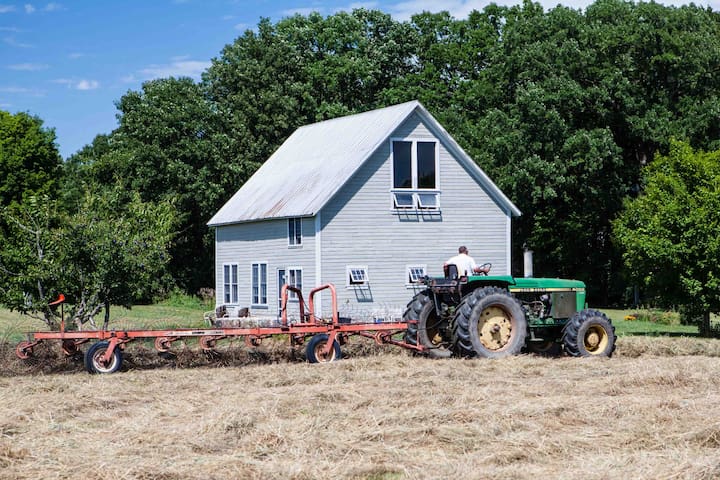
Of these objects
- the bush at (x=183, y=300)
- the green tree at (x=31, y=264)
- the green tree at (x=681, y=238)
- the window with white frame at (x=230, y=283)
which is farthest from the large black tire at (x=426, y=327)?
the bush at (x=183, y=300)

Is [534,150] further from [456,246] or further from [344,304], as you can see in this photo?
[344,304]

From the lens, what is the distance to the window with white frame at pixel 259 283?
115ft

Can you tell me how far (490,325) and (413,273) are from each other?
14256mm

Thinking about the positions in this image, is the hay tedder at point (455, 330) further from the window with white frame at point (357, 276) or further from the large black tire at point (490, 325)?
the window with white frame at point (357, 276)

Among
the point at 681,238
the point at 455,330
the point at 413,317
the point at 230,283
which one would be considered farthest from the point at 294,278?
the point at 455,330

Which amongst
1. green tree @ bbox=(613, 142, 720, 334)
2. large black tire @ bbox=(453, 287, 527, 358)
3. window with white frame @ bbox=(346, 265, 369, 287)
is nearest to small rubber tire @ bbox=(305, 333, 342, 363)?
large black tire @ bbox=(453, 287, 527, 358)

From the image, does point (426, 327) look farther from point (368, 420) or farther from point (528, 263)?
point (368, 420)

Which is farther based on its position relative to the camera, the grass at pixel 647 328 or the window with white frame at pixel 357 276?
the window with white frame at pixel 357 276

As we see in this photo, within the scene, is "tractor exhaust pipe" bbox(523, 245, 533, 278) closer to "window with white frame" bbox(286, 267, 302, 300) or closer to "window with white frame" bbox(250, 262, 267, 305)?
"window with white frame" bbox(286, 267, 302, 300)

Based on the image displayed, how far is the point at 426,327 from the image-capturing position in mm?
19703

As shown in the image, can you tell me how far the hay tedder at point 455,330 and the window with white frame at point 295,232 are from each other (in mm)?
12270

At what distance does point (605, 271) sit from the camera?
4906 centimetres

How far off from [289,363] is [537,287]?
4.76 metres

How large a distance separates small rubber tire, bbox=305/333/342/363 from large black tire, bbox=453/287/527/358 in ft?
6.78
